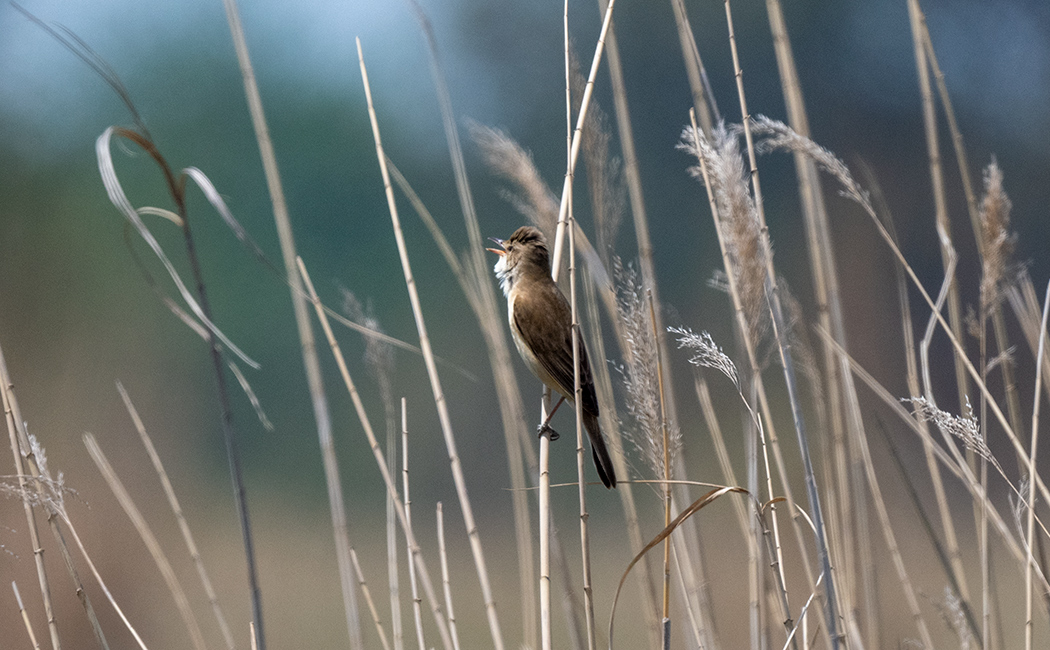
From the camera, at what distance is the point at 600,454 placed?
1.94 m

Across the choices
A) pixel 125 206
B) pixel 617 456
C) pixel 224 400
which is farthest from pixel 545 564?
pixel 125 206

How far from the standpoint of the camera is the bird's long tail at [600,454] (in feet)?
6.26

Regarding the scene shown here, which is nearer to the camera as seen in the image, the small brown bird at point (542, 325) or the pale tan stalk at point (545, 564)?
the pale tan stalk at point (545, 564)

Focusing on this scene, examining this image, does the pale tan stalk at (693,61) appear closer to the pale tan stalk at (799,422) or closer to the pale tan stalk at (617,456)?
the pale tan stalk at (799,422)

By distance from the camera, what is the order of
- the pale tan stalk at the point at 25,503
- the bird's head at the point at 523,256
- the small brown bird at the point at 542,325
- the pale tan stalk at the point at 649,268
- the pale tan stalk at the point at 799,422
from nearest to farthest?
the pale tan stalk at the point at 799,422 < the pale tan stalk at the point at 25,503 < the pale tan stalk at the point at 649,268 < the small brown bird at the point at 542,325 < the bird's head at the point at 523,256

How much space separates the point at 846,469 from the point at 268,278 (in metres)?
7.66

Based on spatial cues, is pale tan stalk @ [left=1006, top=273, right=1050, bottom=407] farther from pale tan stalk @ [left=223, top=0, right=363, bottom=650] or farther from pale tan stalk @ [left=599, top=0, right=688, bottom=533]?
pale tan stalk @ [left=223, top=0, right=363, bottom=650]

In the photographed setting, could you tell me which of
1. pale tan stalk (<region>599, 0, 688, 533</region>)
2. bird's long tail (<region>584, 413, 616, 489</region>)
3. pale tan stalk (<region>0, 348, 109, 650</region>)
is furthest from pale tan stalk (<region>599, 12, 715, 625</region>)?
pale tan stalk (<region>0, 348, 109, 650</region>)

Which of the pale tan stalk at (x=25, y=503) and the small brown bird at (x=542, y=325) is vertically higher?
the small brown bird at (x=542, y=325)

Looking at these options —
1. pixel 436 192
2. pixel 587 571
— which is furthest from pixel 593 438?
pixel 436 192

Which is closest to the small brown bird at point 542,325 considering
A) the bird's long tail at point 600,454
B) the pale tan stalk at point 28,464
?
the bird's long tail at point 600,454

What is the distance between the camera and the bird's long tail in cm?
191

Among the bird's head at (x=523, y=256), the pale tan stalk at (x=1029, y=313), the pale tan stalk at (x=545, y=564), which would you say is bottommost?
the pale tan stalk at (x=545, y=564)

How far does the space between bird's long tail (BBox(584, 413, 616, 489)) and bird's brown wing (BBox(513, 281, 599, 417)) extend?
0.10 ft
